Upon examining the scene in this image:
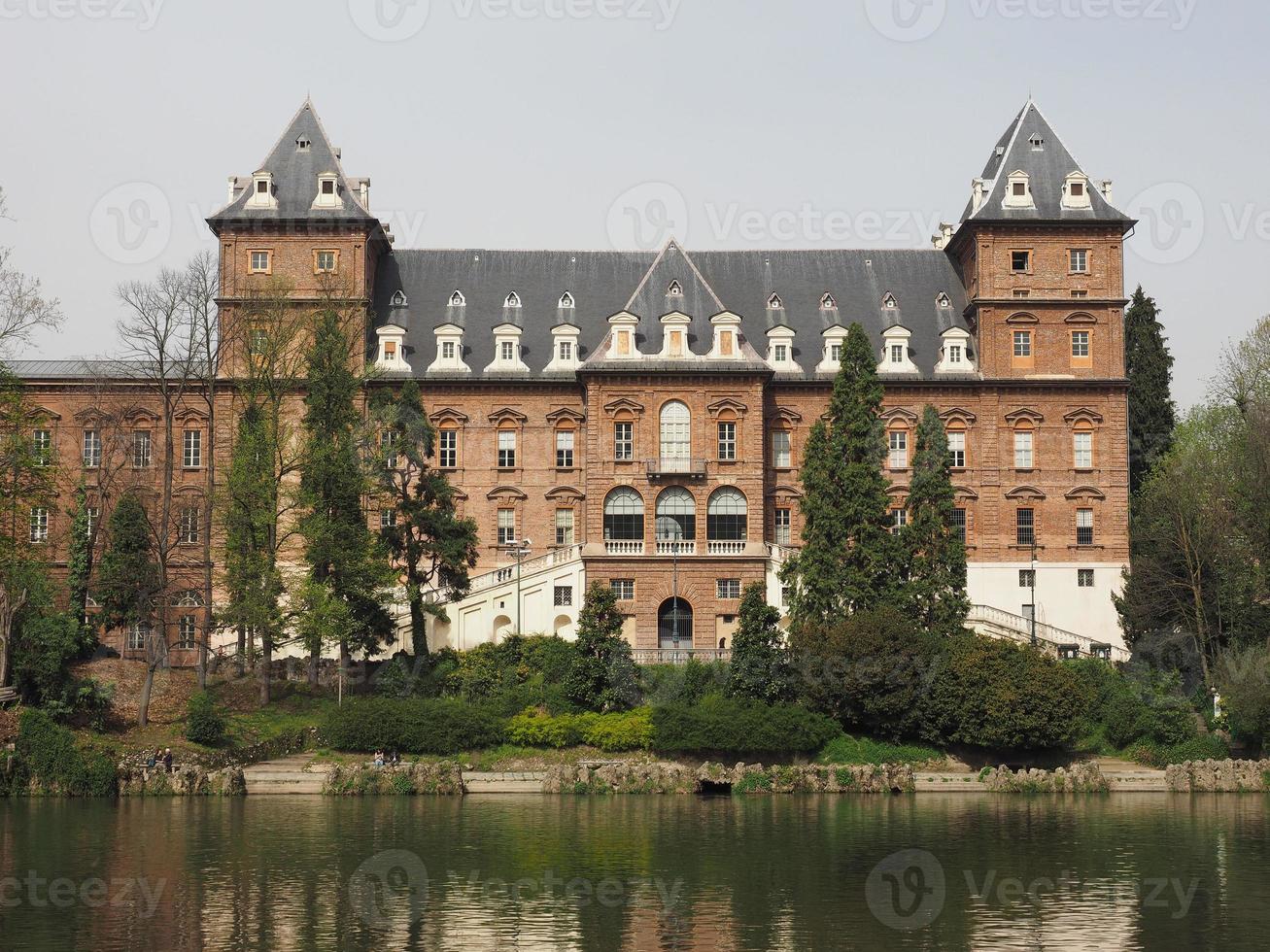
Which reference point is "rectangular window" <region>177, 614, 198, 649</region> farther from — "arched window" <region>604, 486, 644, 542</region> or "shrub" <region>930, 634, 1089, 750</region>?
"shrub" <region>930, 634, 1089, 750</region>

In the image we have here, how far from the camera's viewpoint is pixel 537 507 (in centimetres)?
7338

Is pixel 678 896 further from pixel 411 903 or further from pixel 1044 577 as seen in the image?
pixel 1044 577

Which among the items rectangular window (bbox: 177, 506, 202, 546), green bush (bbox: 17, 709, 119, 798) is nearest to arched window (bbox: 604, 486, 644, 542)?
rectangular window (bbox: 177, 506, 202, 546)

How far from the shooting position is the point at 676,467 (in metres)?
69.8

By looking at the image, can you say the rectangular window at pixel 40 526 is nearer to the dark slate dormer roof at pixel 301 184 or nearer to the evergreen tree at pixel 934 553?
the dark slate dormer roof at pixel 301 184

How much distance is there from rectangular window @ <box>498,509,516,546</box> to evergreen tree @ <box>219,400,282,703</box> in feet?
46.3

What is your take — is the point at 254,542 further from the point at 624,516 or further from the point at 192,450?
the point at 624,516

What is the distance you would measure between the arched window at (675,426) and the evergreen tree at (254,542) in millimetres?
18346

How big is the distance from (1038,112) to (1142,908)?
52.8 meters

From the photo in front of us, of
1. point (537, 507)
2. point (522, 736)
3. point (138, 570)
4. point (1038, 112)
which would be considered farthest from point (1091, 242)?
point (138, 570)

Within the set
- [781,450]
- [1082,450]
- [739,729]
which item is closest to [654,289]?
[781,450]

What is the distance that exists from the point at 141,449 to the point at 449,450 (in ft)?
47.2

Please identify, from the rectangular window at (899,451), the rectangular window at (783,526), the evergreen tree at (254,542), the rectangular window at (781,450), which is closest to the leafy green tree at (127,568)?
the evergreen tree at (254,542)

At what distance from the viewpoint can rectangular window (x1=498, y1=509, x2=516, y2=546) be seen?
73000mm
